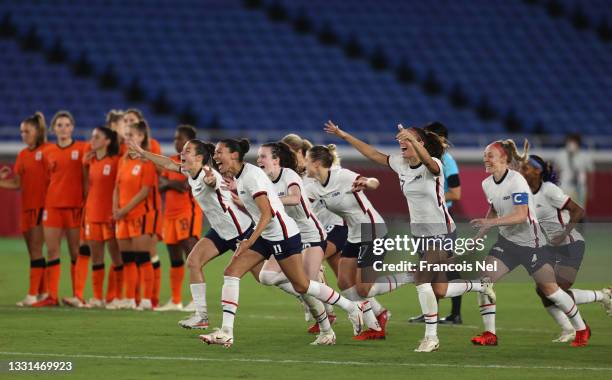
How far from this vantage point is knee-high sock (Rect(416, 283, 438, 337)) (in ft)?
34.0

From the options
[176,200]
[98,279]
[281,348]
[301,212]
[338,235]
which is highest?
[176,200]

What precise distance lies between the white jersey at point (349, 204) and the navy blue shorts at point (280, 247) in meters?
1.27

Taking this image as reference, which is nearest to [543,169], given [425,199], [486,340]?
[425,199]

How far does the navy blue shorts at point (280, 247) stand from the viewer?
10.6 meters

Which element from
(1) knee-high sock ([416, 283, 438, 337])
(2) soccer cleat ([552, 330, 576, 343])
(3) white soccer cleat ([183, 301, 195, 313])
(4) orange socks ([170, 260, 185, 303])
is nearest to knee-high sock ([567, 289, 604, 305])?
(2) soccer cleat ([552, 330, 576, 343])

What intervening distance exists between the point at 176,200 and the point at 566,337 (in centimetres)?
501

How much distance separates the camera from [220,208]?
11.6 m

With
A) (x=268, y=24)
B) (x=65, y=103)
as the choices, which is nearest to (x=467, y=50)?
(x=268, y=24)

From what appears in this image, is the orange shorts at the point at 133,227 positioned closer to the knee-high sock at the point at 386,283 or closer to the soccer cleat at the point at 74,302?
the soccer cleat at the point at 74,302

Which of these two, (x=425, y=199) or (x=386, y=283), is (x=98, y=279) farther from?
(x=425, y=199)

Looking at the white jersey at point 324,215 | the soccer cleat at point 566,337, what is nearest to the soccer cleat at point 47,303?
the white jersey at point 324,215

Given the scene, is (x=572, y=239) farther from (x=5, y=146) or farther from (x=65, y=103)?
(x=65, y=103)

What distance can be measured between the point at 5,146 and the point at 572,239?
1598cm

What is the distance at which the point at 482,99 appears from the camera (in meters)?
31.9
